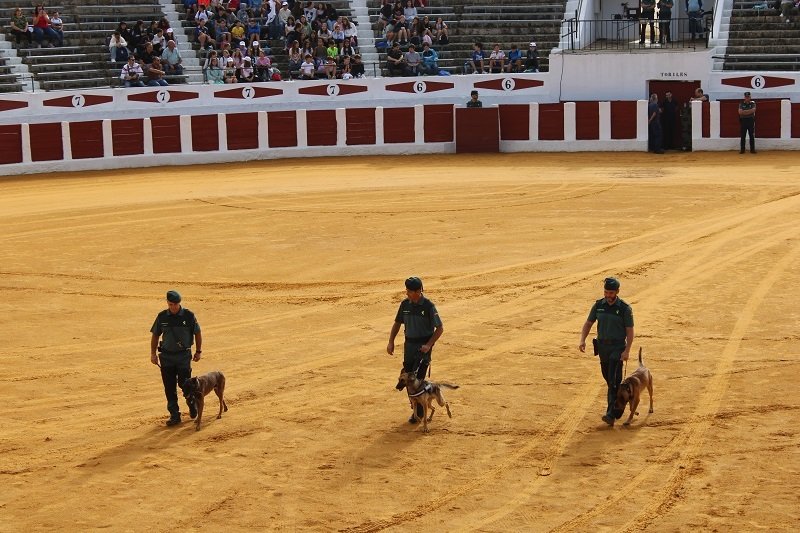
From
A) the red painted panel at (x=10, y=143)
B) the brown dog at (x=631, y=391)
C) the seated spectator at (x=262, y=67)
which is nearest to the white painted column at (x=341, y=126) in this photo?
the seated spectator at (x=262, y=67)

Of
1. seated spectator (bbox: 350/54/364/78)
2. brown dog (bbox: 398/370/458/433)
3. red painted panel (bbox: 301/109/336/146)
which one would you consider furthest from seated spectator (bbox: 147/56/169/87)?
brown dog (bbox: 398/370/458/433)

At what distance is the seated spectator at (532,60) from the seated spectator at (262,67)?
6.51 meters

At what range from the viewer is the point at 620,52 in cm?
3212

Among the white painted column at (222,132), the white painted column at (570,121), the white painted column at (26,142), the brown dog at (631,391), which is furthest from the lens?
the white painted column at (570,121)

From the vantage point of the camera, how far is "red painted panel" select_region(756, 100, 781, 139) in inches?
1178

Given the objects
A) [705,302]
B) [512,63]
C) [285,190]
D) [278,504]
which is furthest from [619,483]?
[512,63]

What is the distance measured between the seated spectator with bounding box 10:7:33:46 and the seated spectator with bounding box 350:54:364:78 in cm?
→ 799

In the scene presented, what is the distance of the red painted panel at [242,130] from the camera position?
31438 millimetres

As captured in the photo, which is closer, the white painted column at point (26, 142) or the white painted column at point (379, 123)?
the white painted column at point (26, 142)

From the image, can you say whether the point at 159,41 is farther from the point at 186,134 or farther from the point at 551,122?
the point at 551,122

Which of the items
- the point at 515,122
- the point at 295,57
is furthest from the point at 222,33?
the point at 515,122

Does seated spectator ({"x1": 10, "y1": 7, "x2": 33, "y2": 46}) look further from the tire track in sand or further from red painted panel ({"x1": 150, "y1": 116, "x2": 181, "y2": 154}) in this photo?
the tire track in sand

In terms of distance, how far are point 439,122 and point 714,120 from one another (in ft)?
21.6

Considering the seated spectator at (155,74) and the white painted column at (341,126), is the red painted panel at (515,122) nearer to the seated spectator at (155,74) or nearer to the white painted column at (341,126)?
the white painted column at (341,126)
